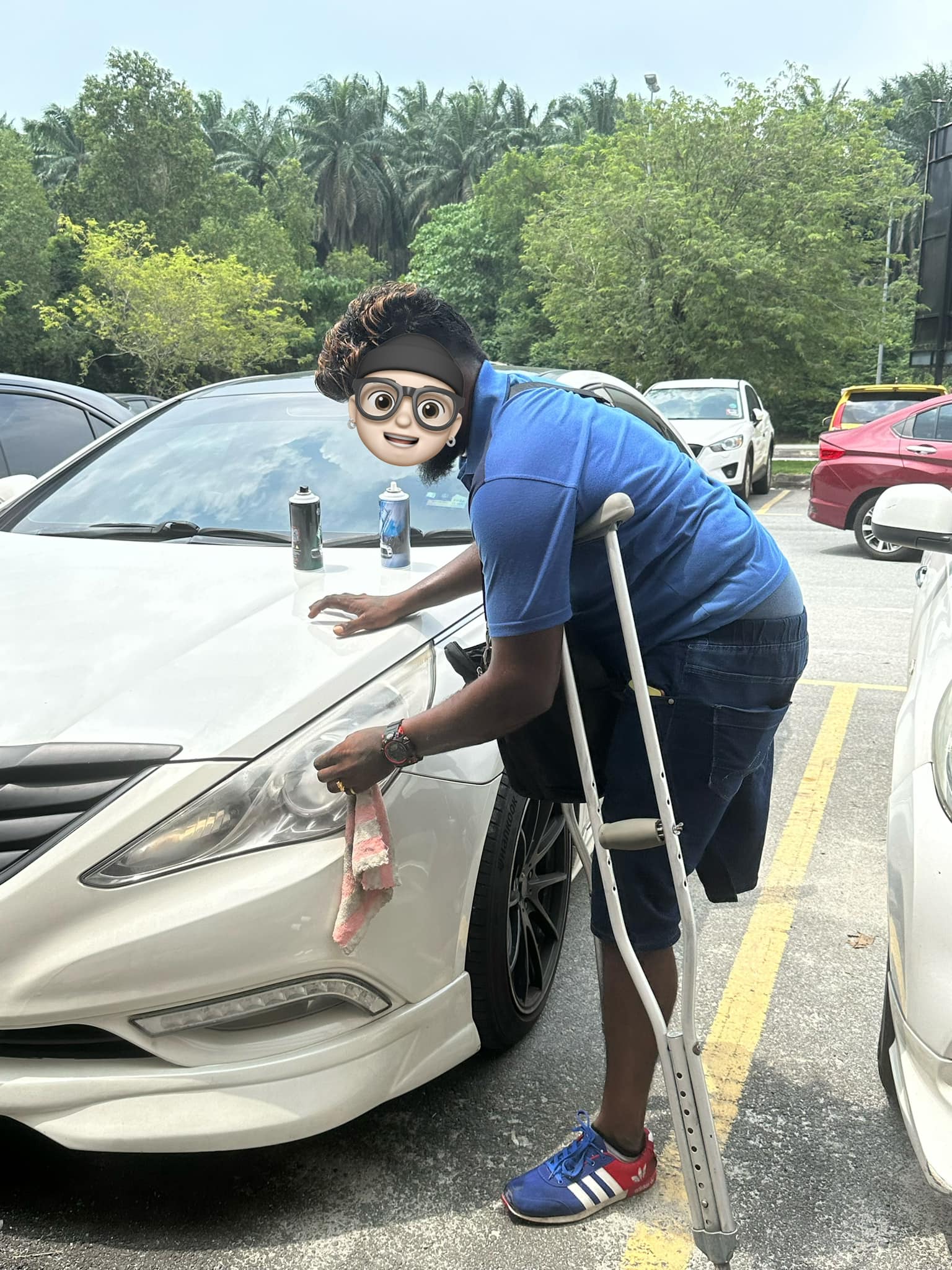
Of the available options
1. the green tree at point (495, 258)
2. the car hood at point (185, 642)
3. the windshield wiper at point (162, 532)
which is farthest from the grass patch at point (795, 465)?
the green tree at point (495, 258)

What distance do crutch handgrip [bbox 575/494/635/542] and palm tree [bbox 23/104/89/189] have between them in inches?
2591

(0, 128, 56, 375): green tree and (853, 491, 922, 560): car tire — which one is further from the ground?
(0, 128, 56, 375): green tree

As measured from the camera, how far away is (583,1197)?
6.98ft

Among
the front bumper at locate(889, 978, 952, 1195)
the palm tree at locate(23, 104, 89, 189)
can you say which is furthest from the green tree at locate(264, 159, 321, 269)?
the front bumper at locate(889, 978, 952, 1195)

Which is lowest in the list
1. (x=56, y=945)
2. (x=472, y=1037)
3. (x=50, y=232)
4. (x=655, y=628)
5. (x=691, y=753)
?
(x=472, y=1037)

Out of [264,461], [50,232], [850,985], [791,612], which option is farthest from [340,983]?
[50,232]

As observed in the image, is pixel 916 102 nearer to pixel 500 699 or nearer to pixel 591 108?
pixel 591 108

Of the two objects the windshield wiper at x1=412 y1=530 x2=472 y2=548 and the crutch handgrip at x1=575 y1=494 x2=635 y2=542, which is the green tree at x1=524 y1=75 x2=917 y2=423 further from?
the crutch handgrip at x1=575 y1=494 x2=635 y2=542

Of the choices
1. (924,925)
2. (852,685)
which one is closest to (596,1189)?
(924,925)

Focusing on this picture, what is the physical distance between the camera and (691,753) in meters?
2.01

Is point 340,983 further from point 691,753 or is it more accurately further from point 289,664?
point 691,753

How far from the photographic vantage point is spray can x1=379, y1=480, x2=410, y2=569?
2918 mm

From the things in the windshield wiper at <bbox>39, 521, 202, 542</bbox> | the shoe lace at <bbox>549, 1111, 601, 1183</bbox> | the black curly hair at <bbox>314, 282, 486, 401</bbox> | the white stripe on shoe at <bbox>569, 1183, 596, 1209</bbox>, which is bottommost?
the white stripe on shoe at <bbox>569, 1183, 596, 1209</bbox>

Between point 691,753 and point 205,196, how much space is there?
5049cm
